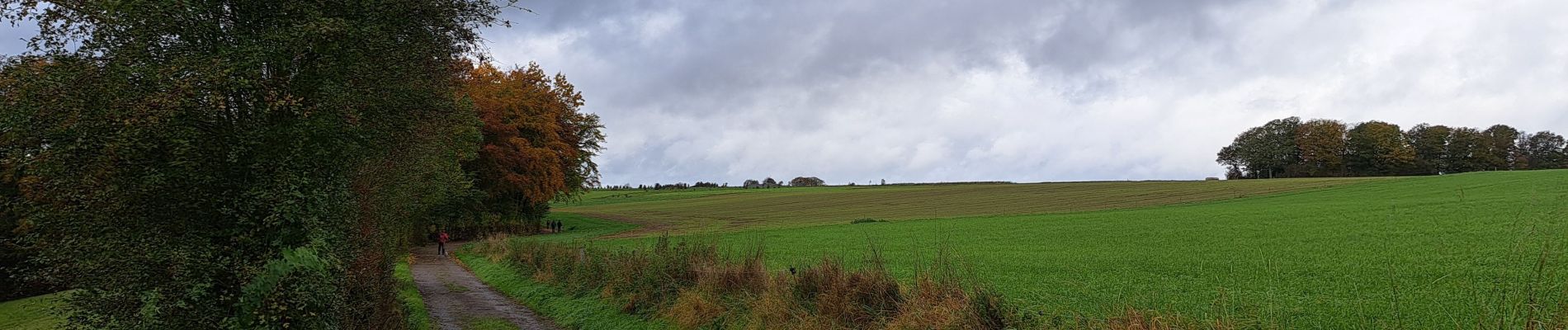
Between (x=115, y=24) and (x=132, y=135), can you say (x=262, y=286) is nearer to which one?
(x=132, y=135)

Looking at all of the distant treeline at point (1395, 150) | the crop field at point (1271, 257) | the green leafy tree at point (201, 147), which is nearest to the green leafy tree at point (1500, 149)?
the distant treeline at point (1395, 150)

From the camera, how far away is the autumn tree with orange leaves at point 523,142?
40469 millimetres

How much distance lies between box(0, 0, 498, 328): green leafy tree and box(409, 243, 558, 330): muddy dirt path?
5.75m

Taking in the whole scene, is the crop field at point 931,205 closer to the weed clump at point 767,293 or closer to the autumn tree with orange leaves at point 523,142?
the autumn tree with orange leaves at point 523,142

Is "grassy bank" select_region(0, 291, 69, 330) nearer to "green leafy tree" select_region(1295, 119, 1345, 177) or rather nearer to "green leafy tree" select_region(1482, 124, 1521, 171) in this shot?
"green leafy tree" select_region(1295, 119, 1345, 177)

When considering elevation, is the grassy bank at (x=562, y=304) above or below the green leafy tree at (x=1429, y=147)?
below

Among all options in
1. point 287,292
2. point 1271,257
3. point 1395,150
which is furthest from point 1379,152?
point 287,292

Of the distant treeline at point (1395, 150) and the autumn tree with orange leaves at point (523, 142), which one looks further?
the distant treeline at point (1395, 150)

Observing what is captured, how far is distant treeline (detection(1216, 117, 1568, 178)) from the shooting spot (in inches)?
4085

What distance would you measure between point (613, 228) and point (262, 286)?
140ft

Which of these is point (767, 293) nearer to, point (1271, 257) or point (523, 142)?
point (1271, 257)

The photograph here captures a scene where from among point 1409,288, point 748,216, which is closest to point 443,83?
point 1409,288

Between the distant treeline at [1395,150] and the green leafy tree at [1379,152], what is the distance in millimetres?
79

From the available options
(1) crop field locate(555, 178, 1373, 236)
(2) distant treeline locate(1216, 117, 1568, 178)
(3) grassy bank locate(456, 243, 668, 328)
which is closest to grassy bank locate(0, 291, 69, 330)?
(3) grassy bank locate(456, 243, 668, 328)
